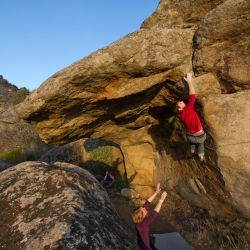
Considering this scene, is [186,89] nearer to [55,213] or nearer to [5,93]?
[55,213]

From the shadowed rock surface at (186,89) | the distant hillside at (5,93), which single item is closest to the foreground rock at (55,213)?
the shadowed rock surface at (186,89)

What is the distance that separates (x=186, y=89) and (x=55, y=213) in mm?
3520

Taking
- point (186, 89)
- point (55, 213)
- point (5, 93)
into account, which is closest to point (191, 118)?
point (186, 89)

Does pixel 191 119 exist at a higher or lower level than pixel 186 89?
lower

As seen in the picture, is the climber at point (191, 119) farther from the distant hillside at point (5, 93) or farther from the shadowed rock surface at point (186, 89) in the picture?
the distant hillside at point (5, 93)

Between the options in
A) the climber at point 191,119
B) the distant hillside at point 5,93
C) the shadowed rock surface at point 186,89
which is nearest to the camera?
the shadowed rock surface at point 186,89

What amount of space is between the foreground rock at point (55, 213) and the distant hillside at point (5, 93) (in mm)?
22295

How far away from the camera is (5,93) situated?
2839 centimetres

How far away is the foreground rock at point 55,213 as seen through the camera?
2.88 meters

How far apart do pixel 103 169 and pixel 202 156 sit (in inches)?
268

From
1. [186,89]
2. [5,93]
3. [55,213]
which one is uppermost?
[5,93]

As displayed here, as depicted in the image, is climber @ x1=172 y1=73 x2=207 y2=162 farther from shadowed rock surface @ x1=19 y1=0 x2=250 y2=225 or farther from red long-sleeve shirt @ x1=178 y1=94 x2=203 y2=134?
shadowed rock surface @ x1=19 y1=0 x2=250 y2=225

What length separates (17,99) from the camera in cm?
2430

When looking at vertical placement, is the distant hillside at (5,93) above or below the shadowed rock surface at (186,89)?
above
